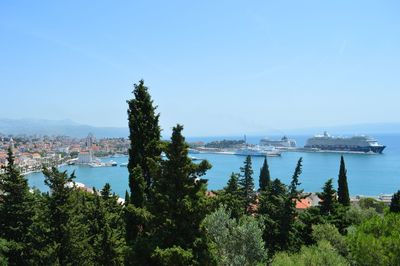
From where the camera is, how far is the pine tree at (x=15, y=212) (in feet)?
40.7

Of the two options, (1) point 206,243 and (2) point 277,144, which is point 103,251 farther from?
(2) point 277,144

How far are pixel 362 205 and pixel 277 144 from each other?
122m

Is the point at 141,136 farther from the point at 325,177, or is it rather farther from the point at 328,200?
the point at 325,177

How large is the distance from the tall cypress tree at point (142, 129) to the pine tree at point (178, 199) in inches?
100

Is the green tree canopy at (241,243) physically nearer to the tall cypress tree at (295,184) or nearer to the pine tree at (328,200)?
the tall cypress tree at (295,184)

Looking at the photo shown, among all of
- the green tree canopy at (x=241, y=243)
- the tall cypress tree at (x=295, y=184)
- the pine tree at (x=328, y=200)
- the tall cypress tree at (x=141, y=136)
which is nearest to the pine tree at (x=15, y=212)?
the tall cypress tree at (x=141, y=136)

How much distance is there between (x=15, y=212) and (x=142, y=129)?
5.69 m

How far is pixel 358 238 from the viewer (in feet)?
38.3

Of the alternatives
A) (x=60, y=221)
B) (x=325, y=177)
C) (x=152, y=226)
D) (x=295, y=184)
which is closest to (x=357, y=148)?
(x=325, y=177)

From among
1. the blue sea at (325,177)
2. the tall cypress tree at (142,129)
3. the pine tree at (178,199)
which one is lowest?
the blue sea at (325,177)

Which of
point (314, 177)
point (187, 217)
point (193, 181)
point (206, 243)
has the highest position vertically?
point (193, 181)

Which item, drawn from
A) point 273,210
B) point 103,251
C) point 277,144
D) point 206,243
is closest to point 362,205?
point 273,210

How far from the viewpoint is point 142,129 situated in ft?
34.5

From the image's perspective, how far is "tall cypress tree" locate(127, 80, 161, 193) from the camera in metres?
10.5
